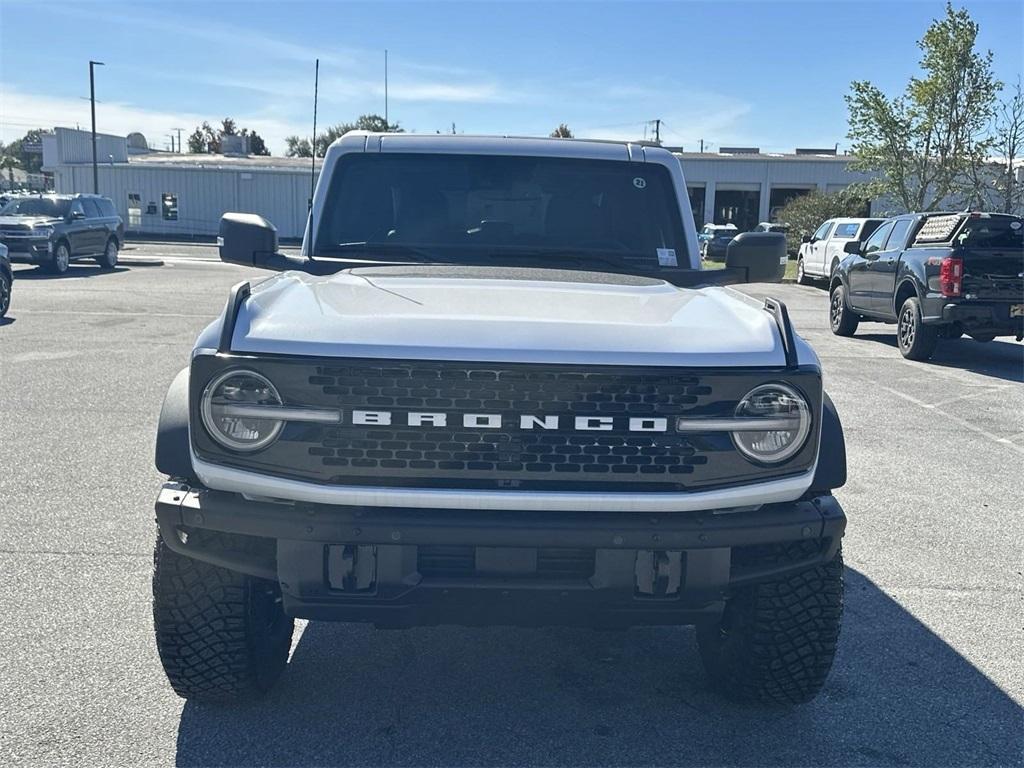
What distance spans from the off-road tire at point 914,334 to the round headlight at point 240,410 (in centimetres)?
1100

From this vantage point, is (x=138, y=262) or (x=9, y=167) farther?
(x=9, y=167)

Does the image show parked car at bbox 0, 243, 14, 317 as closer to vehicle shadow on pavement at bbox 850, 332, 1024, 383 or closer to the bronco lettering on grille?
vehicle shadow on pavement at bbox 850, 332, 1024, 383

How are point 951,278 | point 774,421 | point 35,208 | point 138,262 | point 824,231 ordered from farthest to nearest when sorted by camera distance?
point 138,262, point 824,231, point 35,208, point 951,278, point 774,421

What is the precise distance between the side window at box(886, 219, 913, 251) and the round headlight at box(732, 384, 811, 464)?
11.3m

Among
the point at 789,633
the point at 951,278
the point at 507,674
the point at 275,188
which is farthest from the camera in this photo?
the point at 275,188

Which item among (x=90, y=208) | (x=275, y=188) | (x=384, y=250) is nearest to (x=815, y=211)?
(x=90, y=208)

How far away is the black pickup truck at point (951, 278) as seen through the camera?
11.7 m

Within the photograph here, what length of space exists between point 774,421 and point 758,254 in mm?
1655

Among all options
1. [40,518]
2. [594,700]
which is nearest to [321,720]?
[594,700]

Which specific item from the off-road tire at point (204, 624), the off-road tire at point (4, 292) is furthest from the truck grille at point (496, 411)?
the off-road tire at point (4, 292)

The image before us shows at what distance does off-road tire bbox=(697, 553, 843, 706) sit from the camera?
10.4 ft

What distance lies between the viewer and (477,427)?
2785mm

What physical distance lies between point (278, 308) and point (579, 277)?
4.44 ft

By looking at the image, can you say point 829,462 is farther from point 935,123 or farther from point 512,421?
point 935,123
